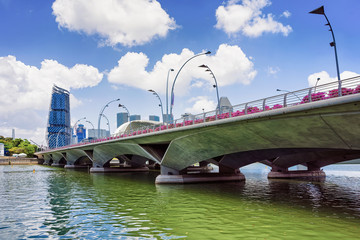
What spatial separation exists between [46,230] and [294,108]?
1542 centimetres

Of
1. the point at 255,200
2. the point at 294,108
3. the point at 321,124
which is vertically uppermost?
the point at 294,108

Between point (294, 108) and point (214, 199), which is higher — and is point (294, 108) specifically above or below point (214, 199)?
above

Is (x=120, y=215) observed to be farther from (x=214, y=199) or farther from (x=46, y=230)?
(x=214, y=199)

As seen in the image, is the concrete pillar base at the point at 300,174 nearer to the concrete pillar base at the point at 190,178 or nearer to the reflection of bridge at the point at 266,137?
the reflection of bridge at the point at 266,137

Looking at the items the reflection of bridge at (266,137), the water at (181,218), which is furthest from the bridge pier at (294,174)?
the water at (181,218)

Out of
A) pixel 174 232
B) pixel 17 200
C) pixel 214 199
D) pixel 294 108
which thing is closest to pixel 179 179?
pixel 214 199

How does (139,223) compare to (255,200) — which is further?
(255,200)

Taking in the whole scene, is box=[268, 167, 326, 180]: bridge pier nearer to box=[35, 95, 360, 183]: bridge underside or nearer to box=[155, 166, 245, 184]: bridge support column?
box=[35, 95, 360, 183]: bridge underside

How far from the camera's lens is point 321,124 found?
1800cm

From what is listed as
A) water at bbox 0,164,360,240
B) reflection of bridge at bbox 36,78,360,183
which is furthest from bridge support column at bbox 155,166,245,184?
water at bbox 0,164,360,240

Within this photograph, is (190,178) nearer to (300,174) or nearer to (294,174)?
(294,174)

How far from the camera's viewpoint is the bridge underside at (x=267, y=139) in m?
17.1

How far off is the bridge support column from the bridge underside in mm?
128

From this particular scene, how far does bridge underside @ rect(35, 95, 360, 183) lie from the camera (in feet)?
56.2
